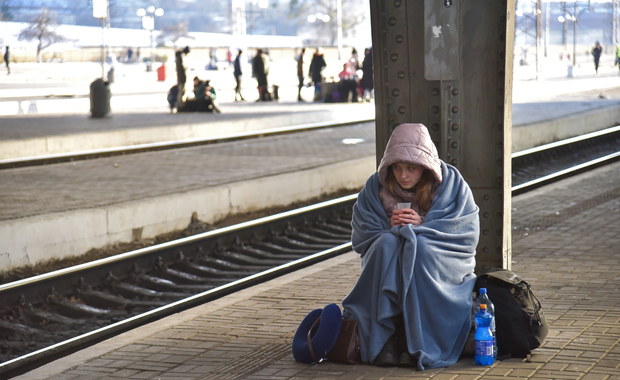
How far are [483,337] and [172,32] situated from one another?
88309 millimetres

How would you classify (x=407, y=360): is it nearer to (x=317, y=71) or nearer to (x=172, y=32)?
(x=317, y=71)

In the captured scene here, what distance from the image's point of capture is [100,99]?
25109 mm

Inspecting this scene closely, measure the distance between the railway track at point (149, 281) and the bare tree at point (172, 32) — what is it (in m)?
75.5

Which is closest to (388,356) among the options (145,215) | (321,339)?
(321,339)

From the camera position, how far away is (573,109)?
27.4 m

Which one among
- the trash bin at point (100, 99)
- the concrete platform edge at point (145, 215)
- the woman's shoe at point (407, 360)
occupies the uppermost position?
the trash bin at point (100, 99)

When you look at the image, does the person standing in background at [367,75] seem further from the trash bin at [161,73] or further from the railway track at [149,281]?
the railway track at [149,281]

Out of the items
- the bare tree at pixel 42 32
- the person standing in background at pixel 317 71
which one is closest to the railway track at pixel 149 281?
the person standing in background at pixel 317 71

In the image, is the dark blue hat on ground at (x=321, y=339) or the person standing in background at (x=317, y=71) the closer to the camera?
the dark blue hat on ground at (x=321, y=339)

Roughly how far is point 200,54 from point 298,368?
62235 millimetres

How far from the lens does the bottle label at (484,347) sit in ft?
17.7

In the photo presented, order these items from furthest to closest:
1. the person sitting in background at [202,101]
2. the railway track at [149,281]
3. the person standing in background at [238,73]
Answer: the person standing in background at [238,73] < the person sitting in background at [202,101] < the railway track at [149,281]

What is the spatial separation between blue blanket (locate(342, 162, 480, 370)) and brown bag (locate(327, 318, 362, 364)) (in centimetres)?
4

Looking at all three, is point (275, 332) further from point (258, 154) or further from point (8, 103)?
point (8, 103)
